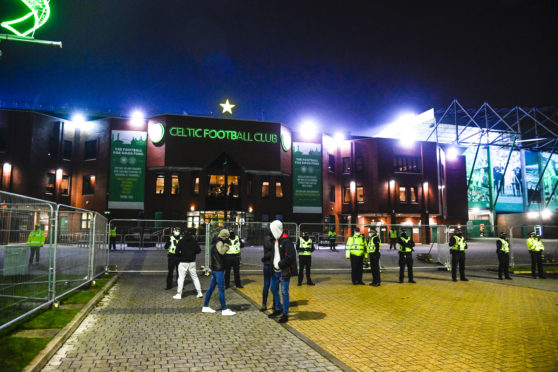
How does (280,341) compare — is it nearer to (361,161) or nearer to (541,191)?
(361,161)

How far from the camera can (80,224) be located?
10102mm

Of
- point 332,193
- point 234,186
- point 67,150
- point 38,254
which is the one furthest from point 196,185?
point 38,254

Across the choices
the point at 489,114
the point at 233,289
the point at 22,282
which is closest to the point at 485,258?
the point at 233,289

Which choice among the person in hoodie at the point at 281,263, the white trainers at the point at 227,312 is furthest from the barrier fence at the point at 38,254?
the person in hoodie at the point at 281,263

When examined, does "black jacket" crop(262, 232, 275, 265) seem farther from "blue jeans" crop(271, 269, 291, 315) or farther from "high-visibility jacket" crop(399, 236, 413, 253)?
"high-visibility jacket" crop(399, 236, 413, 253)

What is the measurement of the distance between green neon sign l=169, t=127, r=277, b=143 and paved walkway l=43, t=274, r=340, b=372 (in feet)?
96.3

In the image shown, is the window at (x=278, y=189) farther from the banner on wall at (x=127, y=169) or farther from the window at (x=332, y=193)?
the banner on wall at (x=127, y=169)

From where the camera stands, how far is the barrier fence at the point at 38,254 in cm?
607

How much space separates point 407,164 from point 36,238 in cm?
4492

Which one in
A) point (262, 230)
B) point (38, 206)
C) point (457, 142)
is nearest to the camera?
point (38, 206)

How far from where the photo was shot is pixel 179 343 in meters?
6.00

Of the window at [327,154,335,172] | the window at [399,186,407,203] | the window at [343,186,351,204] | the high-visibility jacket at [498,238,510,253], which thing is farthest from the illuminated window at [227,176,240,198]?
the high-visibility jacket at [498,238,510,253]

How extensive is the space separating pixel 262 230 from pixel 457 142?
45.1 meters

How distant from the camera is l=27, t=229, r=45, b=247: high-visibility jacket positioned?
6898 mm
